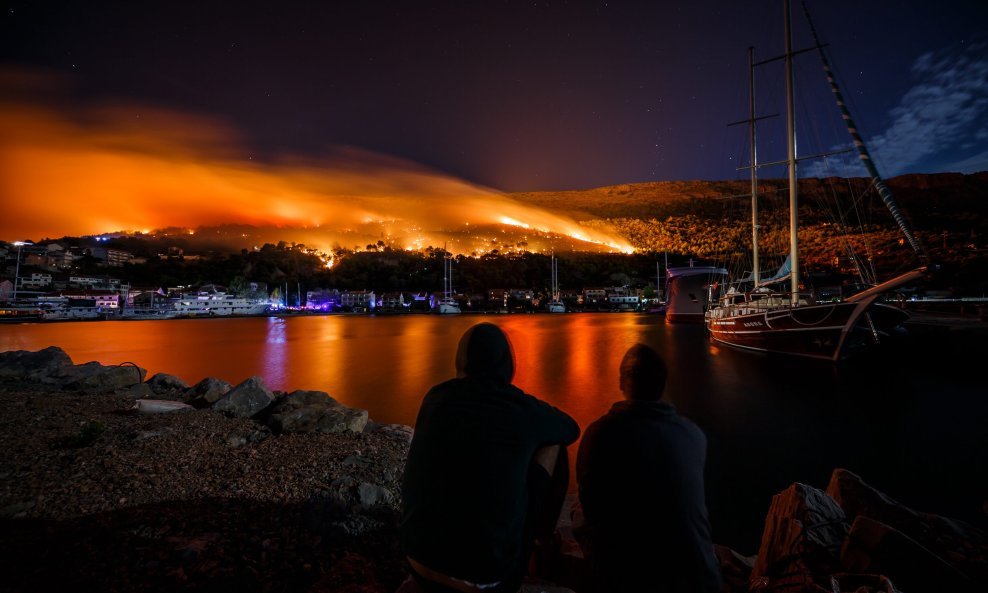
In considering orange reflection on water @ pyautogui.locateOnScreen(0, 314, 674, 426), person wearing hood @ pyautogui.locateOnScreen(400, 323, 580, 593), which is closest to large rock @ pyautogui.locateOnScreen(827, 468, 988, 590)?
person wearing hood @ pyautogui.locateOnScreen(400, 323, 580, 593)

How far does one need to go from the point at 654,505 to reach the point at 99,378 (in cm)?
1451

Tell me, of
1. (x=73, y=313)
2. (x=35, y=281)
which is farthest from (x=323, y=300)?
(x=35, y=281)

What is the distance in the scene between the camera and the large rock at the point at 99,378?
10.8 metres

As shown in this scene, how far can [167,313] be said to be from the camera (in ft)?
368

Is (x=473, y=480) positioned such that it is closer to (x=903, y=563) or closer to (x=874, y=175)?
(x=903, y=563)

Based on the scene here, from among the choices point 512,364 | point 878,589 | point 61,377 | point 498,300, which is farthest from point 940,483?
point 498,300

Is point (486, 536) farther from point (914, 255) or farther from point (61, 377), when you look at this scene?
point (914, 255)

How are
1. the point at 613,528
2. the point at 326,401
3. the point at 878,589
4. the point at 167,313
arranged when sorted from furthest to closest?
the point at 167,313 < the point at 326,401 < the point at 878,589 < the point at 613,528

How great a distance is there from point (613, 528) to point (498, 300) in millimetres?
138915

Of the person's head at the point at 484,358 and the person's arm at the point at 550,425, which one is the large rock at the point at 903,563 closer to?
the person's arm at the point at 550,425

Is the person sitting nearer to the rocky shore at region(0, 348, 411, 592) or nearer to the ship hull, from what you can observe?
the rocky shore at region(0, 348, 411, 592)

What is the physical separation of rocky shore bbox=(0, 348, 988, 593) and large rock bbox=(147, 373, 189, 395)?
14.8ft

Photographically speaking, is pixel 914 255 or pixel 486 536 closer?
pixel 486 536

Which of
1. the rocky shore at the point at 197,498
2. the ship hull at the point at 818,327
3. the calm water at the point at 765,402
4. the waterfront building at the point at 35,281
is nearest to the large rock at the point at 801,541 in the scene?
the calm water at the point at 765,402
